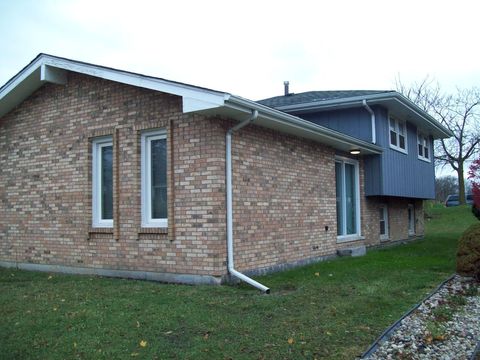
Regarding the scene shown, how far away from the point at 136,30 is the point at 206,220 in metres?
11.1

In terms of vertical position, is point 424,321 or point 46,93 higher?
point 46,93

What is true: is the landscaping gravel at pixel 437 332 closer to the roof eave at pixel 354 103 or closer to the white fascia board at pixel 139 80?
the white fascia board at pixel 139 80

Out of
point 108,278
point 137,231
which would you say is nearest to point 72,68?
point 137,231

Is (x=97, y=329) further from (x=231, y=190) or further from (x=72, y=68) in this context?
(x=72, y=68)

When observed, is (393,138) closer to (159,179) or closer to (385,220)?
(385,220)

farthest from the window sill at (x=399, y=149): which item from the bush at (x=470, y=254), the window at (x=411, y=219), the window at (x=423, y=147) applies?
the bush at (x=470, y=254)

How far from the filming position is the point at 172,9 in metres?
13.5

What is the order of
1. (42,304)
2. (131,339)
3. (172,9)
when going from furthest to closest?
1. (172,9)
2. (42,304)
3. (131,339)

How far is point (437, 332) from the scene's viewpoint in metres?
5.38

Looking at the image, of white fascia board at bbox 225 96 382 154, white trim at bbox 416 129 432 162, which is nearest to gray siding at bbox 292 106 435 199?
white fascia board at bbox 225 96 382 154

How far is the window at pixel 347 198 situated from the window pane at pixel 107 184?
19.1ft

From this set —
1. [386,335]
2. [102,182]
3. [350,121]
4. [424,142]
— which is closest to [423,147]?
[424,142]

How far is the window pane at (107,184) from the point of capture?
30.7 feet

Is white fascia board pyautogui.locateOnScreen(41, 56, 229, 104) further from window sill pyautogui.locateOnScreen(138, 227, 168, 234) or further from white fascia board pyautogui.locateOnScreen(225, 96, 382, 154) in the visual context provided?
window sill pyautogui.locateOnScreen(138, 227, 168, 234)
